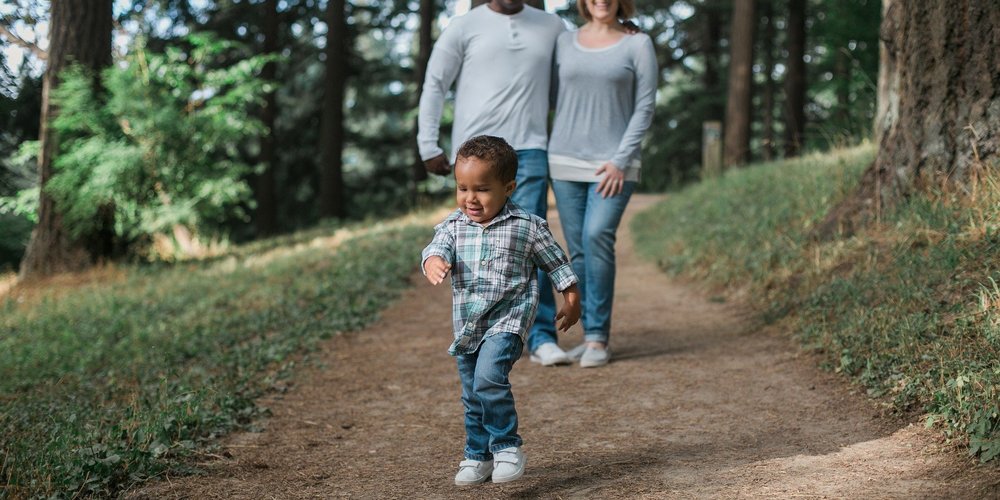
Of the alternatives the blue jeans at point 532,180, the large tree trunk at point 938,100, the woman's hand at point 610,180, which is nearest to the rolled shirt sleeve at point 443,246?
the blue jeans at point 532,180

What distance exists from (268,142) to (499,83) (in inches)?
606

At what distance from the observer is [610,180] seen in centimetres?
544

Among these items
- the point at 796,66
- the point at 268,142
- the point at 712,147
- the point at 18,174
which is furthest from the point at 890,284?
the point at 268,142

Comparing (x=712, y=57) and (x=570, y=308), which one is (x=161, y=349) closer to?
(x=570, y=308)

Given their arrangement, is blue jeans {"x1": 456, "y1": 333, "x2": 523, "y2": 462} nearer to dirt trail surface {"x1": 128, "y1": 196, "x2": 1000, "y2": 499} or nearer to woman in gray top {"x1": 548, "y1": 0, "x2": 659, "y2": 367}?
dirt trail surface {"x1": 128, "y1": 196, "x2": 1000, "y2": 499}

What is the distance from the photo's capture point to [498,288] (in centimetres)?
355

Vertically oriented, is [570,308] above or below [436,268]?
below

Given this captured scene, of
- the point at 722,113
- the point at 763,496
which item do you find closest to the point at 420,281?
the point at 763,496

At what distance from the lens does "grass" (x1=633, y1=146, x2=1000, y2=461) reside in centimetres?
400

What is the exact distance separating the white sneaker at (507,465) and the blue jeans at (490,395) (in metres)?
0.02

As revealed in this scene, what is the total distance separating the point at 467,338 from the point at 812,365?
2720 millimetres

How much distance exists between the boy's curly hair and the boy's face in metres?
0.02

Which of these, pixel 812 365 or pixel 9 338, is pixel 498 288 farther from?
pixel 9 338

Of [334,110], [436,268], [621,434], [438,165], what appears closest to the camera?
[436,268]
